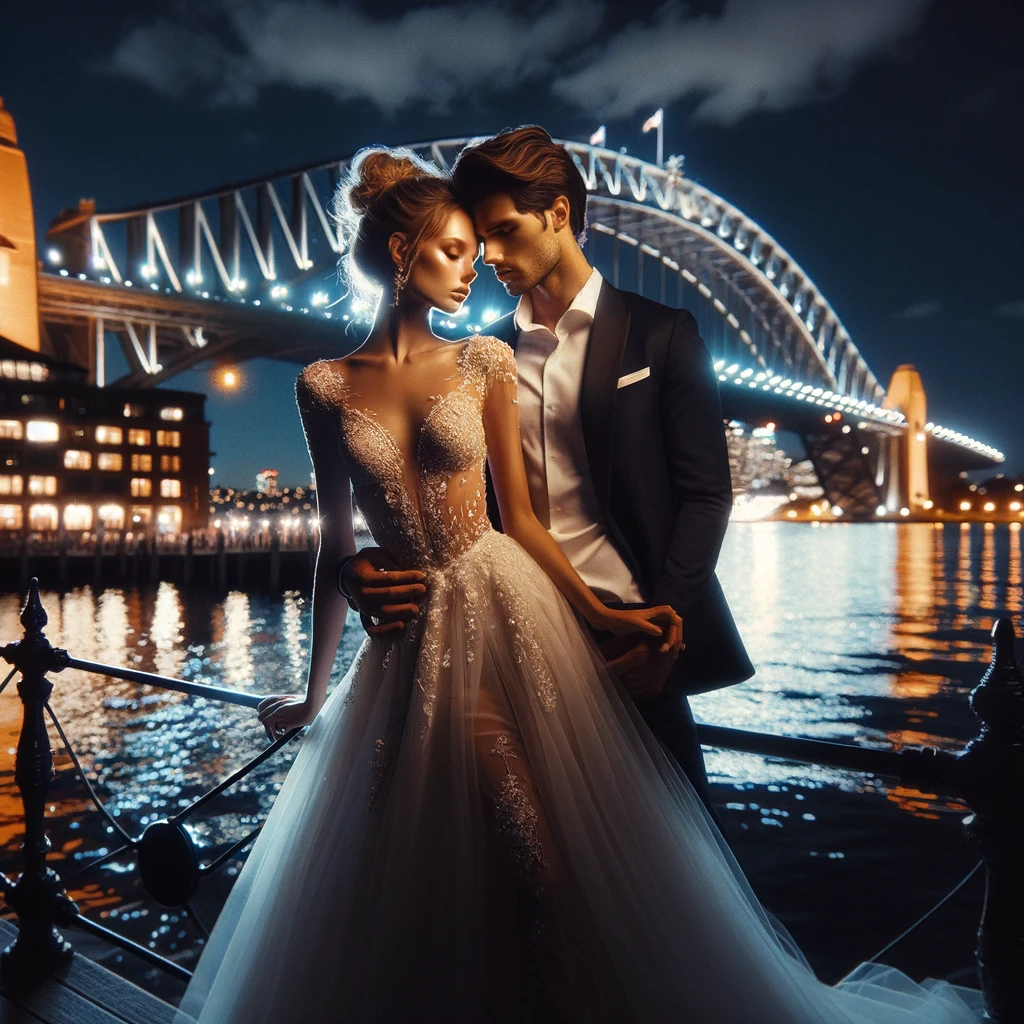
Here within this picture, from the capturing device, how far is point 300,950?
1516 millimetres

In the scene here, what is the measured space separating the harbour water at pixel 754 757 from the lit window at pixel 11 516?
10.8 m

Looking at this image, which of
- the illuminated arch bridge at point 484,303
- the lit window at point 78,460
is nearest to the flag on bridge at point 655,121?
the illuminated arch bridge at point 484,303

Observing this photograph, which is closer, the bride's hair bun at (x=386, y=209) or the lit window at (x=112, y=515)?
the bride's hair bun at (x=386, y=209)

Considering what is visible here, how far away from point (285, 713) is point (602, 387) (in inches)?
37.3

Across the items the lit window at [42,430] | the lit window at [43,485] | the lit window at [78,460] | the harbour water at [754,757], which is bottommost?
the harbour water at [754,757]

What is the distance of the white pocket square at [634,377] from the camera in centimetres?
161

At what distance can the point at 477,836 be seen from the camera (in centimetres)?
144

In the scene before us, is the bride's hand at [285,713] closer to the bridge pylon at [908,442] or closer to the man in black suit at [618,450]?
the man in black suit at [618,450]

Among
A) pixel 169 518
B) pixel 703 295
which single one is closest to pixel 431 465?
pixel 169 518

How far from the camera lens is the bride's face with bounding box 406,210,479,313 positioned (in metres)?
1.66

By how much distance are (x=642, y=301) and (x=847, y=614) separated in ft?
97.6

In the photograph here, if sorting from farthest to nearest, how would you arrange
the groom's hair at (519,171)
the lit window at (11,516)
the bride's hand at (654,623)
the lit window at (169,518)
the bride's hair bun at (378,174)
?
the lit window at (169,518) < the lit window at (11,516) < the bride's hair bun at (378,174) < the groom's hair at (519,171) < the bride's hand at (654,623)

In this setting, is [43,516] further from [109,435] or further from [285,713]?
[285,713]

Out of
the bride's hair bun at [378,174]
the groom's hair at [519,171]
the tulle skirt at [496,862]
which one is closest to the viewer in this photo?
the tulle skirt at [496,862]
